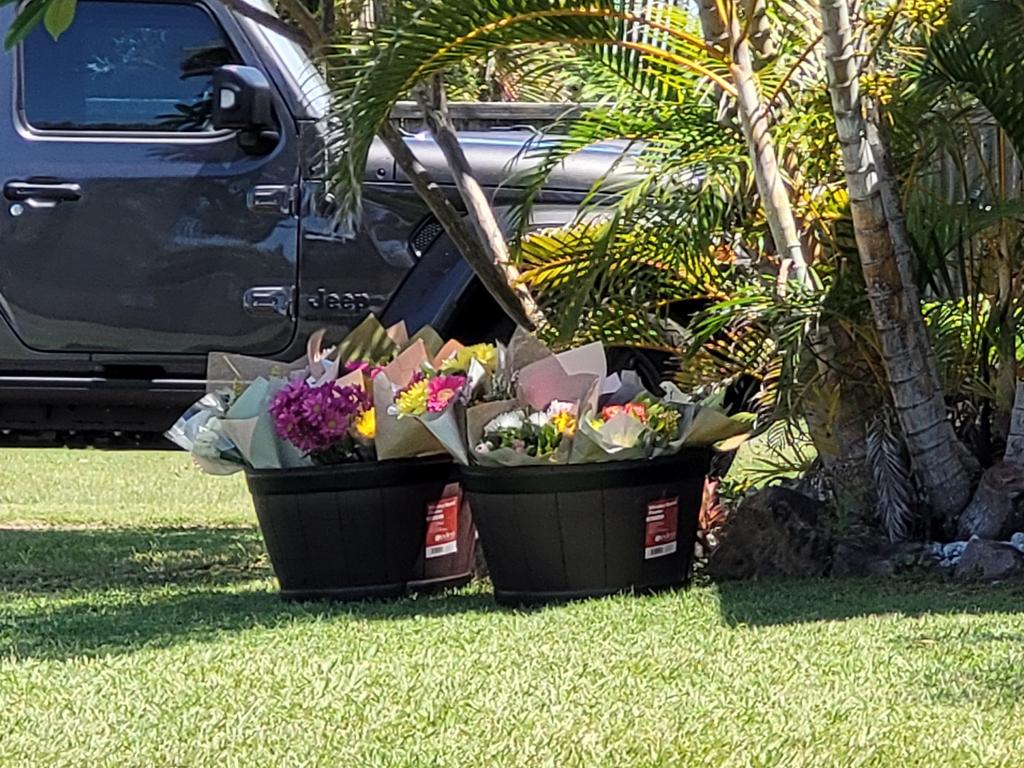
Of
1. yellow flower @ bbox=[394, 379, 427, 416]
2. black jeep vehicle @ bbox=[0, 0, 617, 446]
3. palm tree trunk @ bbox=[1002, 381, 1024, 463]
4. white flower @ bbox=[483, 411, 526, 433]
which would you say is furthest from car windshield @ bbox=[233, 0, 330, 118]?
palm tree trunk @ bbox=[1002, 381, 1024, 463]

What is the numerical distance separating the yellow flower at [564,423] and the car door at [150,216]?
2.02 m

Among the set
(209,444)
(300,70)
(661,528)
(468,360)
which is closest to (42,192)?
(300,70)

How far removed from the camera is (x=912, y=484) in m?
5.03

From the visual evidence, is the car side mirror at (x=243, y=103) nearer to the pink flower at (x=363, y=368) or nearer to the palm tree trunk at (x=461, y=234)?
the palm tree trunk at (x=461, y=234)

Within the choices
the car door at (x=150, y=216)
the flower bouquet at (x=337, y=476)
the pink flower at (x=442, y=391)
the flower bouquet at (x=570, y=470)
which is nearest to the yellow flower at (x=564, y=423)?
the flower bouquet at (x=570, y=470)

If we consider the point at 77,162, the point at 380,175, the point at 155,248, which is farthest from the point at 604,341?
the point at 77,162

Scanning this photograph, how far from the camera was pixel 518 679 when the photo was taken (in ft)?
11.3

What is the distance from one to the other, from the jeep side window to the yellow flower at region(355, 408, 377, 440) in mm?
2193

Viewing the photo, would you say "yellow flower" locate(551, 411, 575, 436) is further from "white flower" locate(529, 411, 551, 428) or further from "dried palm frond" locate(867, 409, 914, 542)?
"dried palm frond" locate(867, 409, 914, 542)

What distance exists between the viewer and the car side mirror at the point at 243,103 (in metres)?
6.04

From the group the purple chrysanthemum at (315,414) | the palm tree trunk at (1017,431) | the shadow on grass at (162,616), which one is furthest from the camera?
the palm tree trunk at (1017,431)

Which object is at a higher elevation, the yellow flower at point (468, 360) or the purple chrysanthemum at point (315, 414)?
the yellow flower at point (468, 360)

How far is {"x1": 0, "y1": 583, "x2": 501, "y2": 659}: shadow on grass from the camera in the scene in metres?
4.04

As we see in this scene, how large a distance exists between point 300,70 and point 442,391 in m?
2.40
